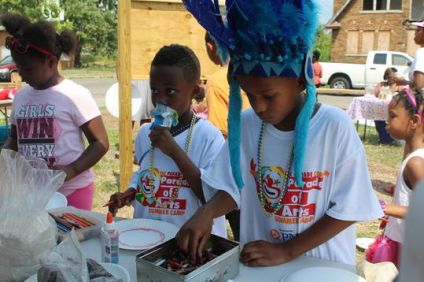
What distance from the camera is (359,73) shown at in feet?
56.8

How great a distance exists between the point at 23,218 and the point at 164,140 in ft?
2.27

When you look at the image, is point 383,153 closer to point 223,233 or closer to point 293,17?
point 223,233

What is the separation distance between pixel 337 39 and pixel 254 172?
2839 cm

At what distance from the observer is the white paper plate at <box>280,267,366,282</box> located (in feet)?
4.28

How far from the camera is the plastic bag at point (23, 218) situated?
4.28 ft

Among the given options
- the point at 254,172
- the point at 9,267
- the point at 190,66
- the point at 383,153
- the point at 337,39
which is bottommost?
the point at 383,153

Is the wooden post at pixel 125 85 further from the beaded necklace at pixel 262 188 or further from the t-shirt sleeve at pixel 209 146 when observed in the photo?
the beaded necklace at pixel 262 188

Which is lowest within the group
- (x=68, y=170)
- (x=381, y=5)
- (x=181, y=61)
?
(x=68, y=170)

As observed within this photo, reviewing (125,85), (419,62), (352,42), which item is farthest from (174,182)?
(352,42)

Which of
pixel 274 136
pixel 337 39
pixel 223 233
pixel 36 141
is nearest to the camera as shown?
pixel 274 136

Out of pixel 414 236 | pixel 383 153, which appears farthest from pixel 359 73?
pixel 414 236

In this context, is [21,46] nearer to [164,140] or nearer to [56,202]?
[56,202]

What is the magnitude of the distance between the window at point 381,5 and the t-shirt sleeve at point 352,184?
2965 centimetres

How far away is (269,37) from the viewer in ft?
4.30
